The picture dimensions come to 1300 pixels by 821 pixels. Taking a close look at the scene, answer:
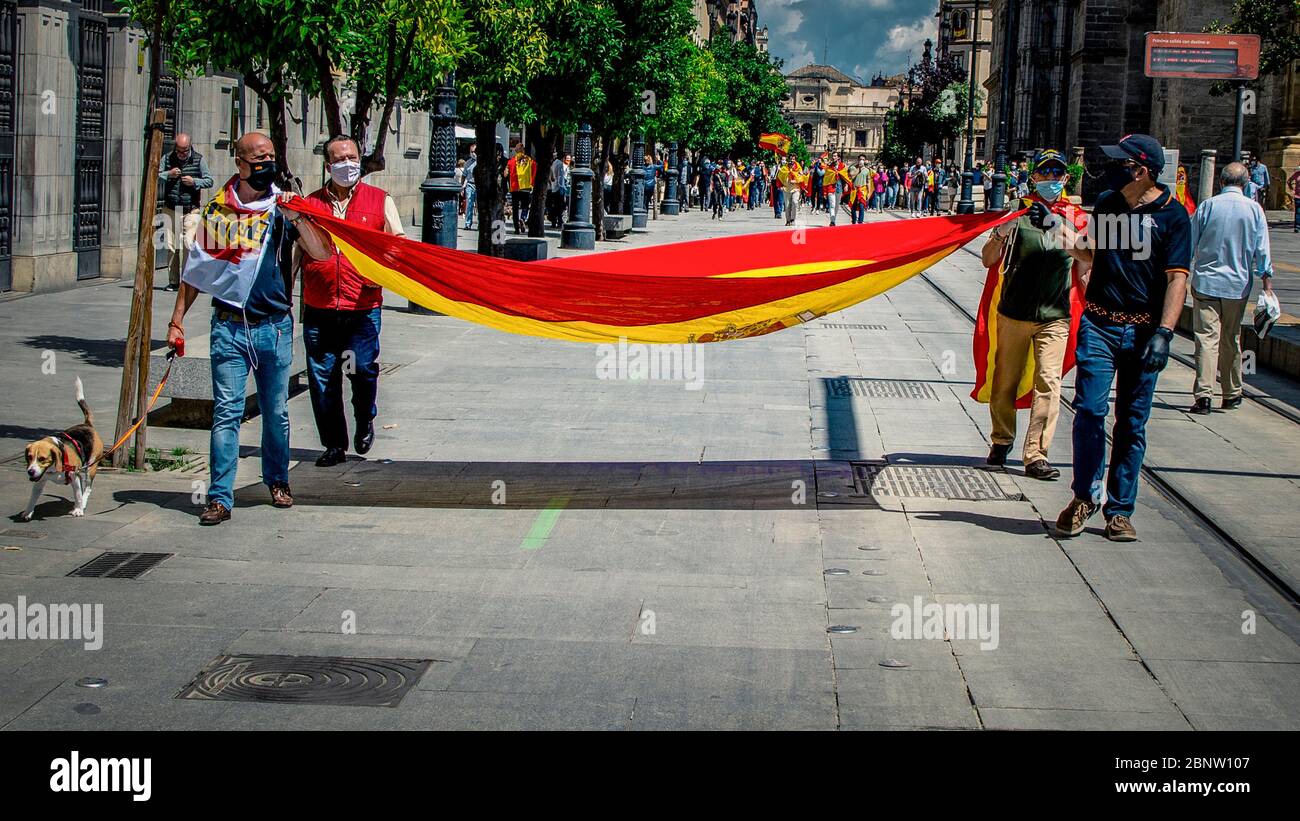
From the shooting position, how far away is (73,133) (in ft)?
62.9

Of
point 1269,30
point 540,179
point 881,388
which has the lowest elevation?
point 881,388

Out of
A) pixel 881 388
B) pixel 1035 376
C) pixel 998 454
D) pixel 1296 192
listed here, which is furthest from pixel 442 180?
pixel 1296 192

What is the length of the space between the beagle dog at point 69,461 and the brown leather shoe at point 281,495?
93 centimetres

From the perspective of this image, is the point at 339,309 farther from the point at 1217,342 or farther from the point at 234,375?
the point at 1217,342

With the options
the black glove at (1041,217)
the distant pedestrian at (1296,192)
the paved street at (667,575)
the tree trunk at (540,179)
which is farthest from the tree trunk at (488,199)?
the distant pedestrian at (1296,192)

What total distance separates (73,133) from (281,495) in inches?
509

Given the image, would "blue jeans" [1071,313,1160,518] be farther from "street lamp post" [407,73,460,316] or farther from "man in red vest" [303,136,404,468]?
"street lamp post" [407,73,460,316]

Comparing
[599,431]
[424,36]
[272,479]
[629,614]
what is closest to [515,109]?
[424,36]

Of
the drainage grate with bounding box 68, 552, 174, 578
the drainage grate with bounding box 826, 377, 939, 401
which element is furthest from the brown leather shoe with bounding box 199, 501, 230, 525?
A: the drainage grate with bounding box 826, 377, 939, 401

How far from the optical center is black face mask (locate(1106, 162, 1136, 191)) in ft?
25.5

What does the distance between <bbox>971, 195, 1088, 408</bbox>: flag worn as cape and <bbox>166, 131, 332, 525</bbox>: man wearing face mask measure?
4352mm
